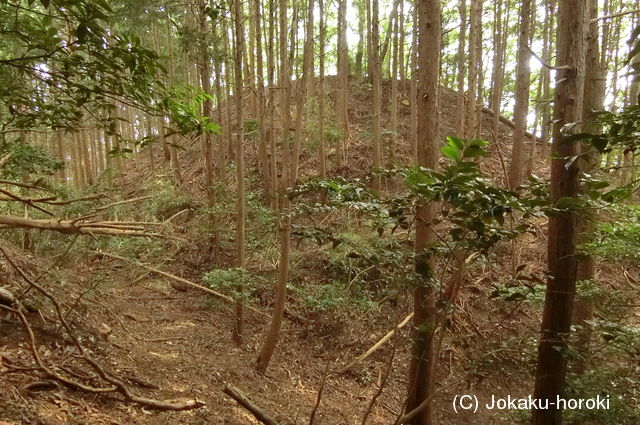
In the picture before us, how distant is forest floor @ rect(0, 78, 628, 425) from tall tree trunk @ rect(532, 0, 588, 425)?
0.76ft

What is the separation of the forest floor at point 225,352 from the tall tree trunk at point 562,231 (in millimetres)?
231

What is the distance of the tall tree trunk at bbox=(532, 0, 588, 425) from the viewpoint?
2744 mm

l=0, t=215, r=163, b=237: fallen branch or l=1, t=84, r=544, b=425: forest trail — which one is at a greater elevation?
l=0, t=215, r=163, b=237: fallen branch

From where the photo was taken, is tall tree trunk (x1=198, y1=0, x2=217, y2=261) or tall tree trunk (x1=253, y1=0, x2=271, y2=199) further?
tall tree trunk (x1=253, y1=0, x2=271, y2=199)

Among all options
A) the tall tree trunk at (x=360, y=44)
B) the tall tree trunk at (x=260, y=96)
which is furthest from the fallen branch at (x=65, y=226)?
the tall tree trunk at (x=360, y=44)

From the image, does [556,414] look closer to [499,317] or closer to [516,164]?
[499,317]

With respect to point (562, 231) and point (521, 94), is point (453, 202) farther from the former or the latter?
point (521, 94)

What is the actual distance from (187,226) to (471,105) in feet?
26.5

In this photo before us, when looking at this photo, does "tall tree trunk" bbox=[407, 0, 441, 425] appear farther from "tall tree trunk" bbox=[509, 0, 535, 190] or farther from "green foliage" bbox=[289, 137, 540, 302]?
"tall tree trunk" bbox=[509, 0, 535, 190]

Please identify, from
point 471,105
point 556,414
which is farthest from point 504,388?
point 471,105

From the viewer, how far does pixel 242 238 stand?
6.18 m

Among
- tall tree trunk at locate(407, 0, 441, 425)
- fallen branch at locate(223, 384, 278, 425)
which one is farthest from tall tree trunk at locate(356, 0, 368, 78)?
fallen branch at locate(223, 384, 278, 425)

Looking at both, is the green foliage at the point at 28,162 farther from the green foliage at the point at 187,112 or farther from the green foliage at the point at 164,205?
the green foliage at the point at 164,205

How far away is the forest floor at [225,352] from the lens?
3.15 m
